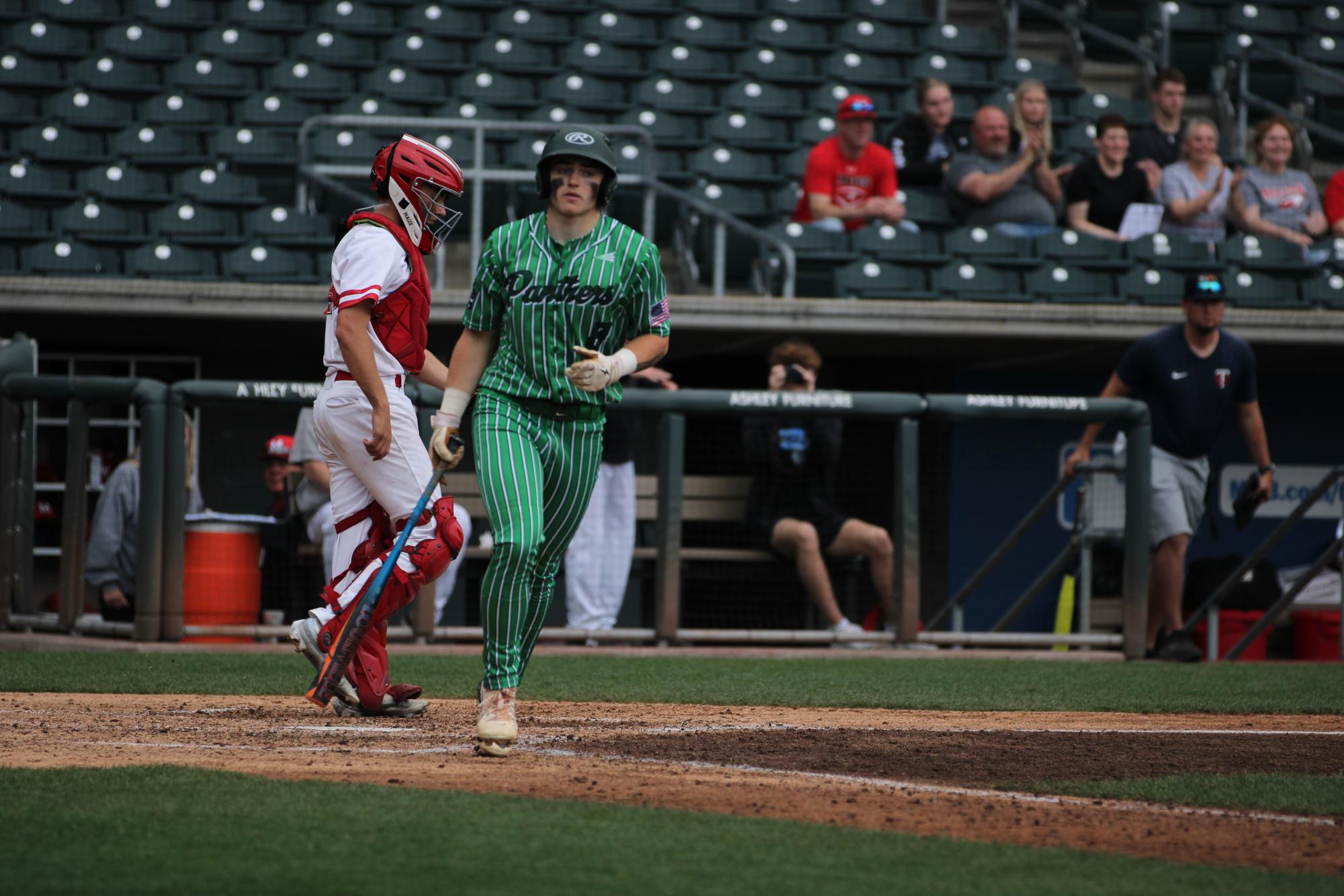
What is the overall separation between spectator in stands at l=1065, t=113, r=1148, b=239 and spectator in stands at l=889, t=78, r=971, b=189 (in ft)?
2.73

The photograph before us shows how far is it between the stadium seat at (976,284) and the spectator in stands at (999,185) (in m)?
0.61

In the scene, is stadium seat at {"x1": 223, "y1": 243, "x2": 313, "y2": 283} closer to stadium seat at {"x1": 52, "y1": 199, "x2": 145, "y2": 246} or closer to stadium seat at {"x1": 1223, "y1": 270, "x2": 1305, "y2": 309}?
stadium seat at {"x1": 52, "y1": 199, "x2": 145, "y2": 246}

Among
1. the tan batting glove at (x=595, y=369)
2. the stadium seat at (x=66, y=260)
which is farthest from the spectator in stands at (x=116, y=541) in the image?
the tan batting glove at (x=595, y=369)

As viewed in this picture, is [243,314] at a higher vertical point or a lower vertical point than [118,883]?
higher

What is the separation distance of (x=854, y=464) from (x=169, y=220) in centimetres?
490

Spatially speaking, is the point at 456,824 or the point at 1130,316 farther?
the point at 1130,316

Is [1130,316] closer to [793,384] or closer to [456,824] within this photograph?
[793,384]

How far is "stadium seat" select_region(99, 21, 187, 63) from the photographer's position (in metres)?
12.9

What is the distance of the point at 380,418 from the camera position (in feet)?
16.4

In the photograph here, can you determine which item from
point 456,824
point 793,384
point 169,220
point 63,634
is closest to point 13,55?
point 169,220

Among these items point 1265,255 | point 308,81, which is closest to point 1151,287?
point 1265,255

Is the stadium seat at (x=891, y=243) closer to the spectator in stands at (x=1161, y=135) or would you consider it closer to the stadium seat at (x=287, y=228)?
the spectator in stands at (x=1161, y=135)

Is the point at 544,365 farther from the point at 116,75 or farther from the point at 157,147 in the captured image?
the point at 116,75

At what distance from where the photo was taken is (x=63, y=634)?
8242 mm
